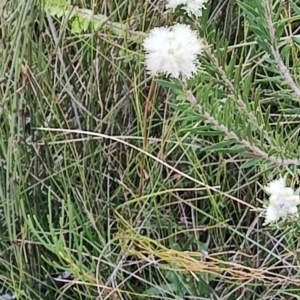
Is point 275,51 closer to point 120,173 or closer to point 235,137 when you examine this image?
point 235,137

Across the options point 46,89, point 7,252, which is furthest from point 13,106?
point 7,252

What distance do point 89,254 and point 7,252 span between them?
149 millimetres

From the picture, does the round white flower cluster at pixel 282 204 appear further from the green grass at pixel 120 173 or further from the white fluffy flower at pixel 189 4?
the green grass at pixel 120 173

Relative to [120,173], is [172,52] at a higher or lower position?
higher

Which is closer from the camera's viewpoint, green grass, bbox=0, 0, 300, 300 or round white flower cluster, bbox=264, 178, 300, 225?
round white flower cluster, bbox=264, 178, 300, 225

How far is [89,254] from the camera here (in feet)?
3.23

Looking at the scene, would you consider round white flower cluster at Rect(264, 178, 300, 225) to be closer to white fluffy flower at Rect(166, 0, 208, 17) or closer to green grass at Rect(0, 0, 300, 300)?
white fluffy flower at Rect(166, 0, 208, 17)

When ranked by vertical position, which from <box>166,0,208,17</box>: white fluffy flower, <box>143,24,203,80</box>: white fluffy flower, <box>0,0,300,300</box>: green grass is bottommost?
<box>0,0,300,300</box>: green grass

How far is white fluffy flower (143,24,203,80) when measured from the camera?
0.52 meters

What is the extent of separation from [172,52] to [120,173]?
0.55m

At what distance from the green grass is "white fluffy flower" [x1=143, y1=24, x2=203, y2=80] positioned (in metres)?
0.41

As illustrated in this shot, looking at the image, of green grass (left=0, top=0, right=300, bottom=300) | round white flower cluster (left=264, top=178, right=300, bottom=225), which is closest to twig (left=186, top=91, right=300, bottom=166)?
round white flower cluster (left=264, top=178, right=300, bottom=225)

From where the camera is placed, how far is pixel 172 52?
1.71ft

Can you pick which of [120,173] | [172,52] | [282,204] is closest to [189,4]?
[172,52]
